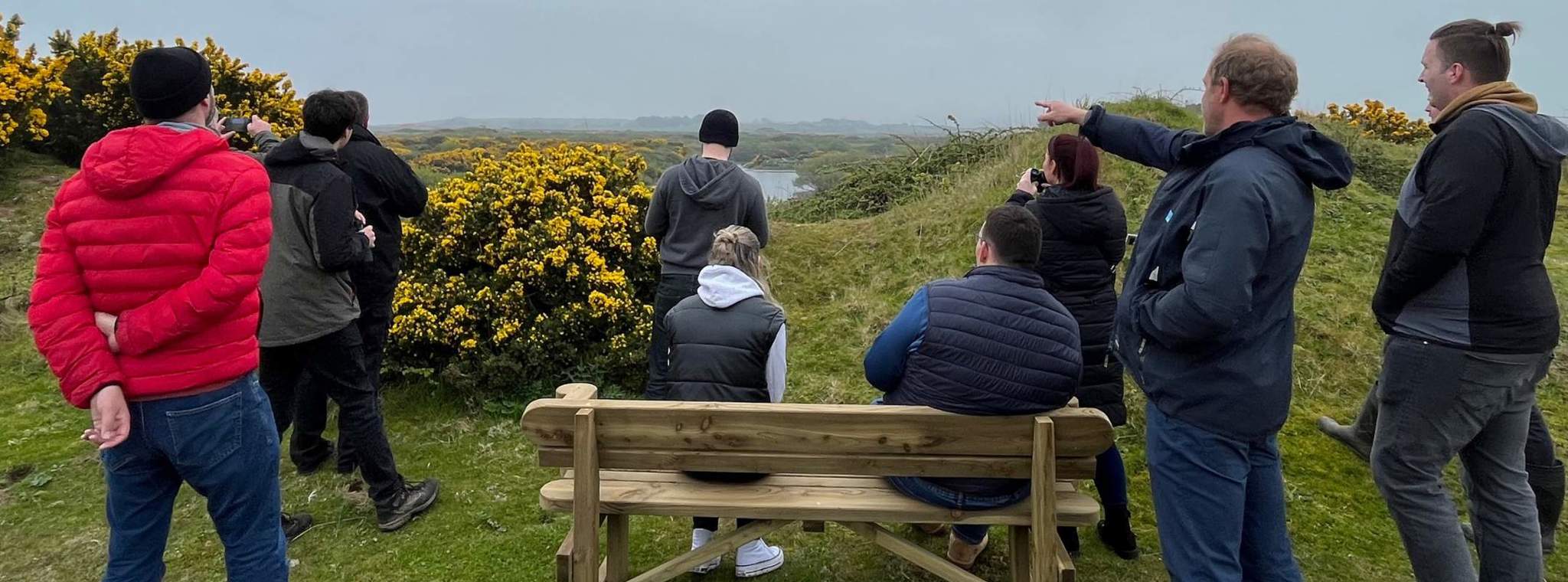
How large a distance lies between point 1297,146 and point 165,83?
3.06 m

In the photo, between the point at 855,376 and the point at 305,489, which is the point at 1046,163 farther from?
the point at 305,489

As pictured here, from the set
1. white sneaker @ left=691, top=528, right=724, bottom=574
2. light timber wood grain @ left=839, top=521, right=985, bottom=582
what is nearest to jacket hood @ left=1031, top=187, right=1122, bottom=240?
light timber wood grain @ left=839, top=521, right=985, bottom=582

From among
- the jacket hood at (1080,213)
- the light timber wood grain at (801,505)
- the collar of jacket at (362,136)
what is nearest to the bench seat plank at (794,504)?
the light timber wood grain at (801,505)

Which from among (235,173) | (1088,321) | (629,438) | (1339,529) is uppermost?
(235,173)

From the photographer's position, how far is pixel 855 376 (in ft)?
18.8

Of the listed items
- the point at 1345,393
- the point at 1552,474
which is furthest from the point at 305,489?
the point at 1345,393

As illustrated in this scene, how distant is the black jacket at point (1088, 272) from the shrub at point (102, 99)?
9.29 meters

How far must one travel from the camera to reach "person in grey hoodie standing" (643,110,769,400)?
4.29 metres

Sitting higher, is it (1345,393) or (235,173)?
(235,173)

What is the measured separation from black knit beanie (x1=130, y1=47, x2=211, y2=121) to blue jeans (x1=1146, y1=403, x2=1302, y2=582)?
2919 millimetres

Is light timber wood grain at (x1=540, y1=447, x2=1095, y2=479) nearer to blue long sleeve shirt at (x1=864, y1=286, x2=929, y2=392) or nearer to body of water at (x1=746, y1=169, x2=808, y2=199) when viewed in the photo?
blue long sleeve shirt at (x1=864, y1=286, x2=929, y2=392)

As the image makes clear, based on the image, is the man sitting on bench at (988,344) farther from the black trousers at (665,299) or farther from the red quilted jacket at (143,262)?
the red quilted jacket at (143,262)

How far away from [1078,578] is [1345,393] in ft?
9.65

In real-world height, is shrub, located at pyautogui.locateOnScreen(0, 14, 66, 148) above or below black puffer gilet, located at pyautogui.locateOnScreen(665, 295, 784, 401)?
above
